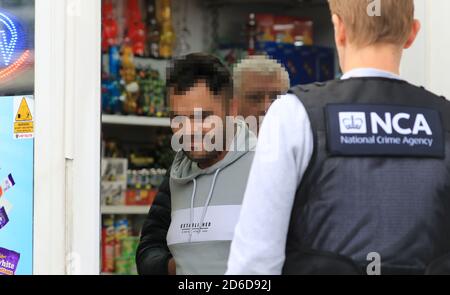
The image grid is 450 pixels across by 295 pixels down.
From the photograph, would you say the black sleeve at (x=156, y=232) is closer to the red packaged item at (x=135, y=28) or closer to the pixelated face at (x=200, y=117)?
the pixelated face at (x=200, y=117)

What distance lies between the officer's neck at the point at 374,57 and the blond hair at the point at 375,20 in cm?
1

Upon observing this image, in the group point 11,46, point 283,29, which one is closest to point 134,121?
point 283,29

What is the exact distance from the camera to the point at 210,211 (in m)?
2.04

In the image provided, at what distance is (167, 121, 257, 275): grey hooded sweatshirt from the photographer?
201 cm

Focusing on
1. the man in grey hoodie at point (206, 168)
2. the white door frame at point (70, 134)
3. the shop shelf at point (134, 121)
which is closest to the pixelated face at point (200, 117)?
the man in grey hoodie at point (206, 168)

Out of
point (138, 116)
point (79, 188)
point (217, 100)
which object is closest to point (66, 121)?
point (79, 188)

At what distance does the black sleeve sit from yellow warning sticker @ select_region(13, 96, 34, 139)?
17.2 inches

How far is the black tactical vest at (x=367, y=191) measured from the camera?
147cm

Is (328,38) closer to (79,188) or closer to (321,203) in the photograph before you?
(79,188)

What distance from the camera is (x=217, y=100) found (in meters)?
2.07

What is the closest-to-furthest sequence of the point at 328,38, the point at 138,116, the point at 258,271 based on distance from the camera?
1. the point at 258,271
2. the point at 138,116
3. the point at 328,38

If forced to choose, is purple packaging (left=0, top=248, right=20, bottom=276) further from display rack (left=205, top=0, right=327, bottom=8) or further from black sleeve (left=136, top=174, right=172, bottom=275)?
display rack (left=205, top=0, right=327, bottom=8)

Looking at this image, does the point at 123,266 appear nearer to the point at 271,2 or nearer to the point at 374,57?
the point at 271,2

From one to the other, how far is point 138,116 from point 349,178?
2.46 metres
